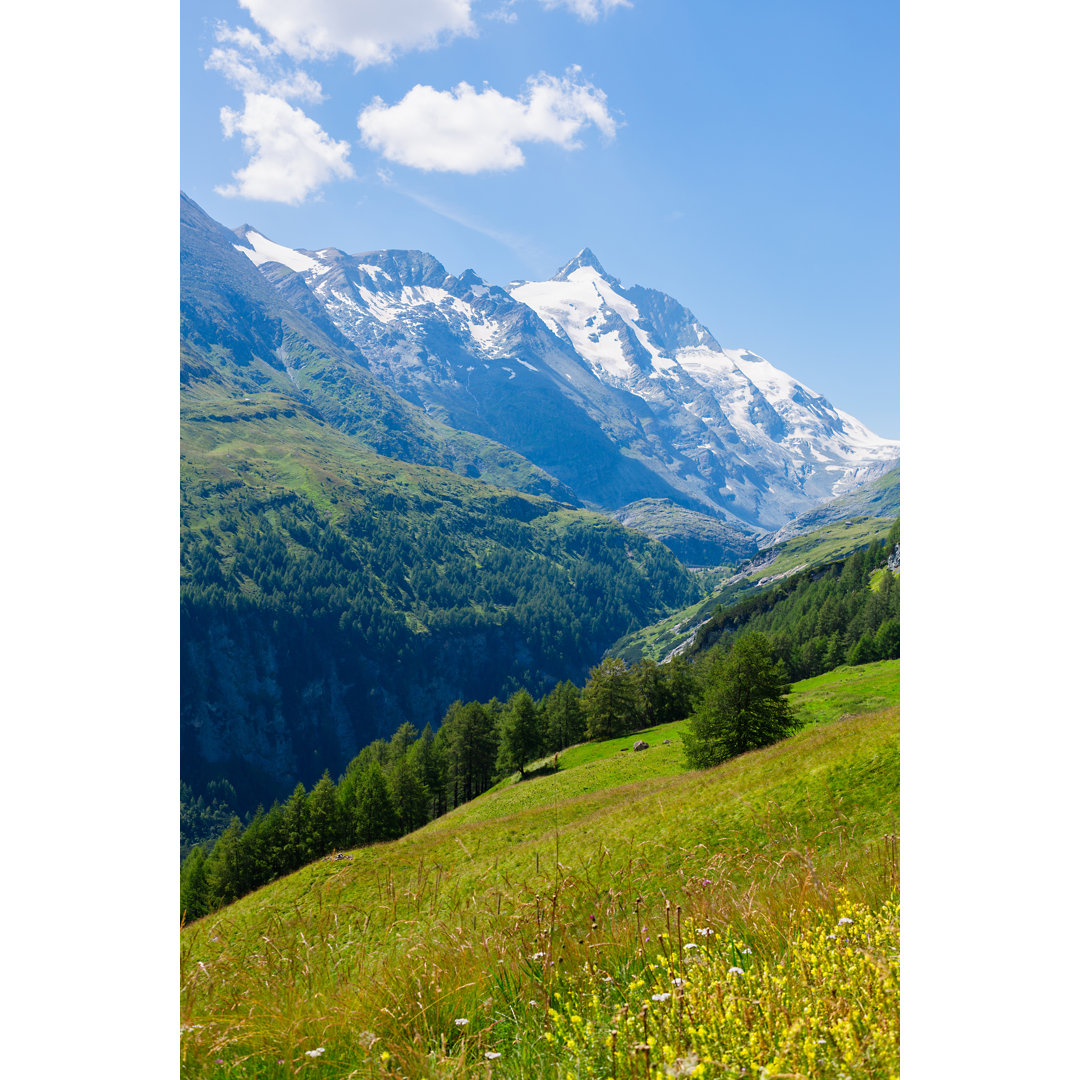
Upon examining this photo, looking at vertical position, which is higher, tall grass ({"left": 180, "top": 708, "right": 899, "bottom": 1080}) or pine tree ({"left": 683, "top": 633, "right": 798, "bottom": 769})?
tall grass ({"left": 180, "top": 708, "right": 899, "bottom": 1080})

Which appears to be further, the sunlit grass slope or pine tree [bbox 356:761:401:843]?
pine tree [bbox 356:761:401:843]

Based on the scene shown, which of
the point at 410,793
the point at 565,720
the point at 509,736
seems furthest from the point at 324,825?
the point at 565,720

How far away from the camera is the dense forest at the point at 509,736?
164ft

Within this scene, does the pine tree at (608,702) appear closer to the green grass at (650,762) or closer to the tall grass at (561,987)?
the green grass at (650,762)

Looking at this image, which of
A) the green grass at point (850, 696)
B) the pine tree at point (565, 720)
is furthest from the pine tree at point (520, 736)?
the green grass at point (850, 696)

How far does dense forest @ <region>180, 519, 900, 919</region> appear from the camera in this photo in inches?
1969

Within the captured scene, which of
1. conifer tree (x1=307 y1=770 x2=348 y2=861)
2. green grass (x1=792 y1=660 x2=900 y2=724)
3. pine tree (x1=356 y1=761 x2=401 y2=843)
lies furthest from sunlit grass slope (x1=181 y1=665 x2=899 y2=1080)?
pine tree (x1=356 y1=761 x2=401 y2=843)

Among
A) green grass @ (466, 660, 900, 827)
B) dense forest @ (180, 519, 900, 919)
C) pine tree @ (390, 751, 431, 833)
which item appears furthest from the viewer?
pine tree @ (390, 751, 431, 833)

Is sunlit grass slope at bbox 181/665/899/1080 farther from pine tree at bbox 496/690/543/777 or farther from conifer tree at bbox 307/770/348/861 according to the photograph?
pine tree at bbox 496/690/543/777

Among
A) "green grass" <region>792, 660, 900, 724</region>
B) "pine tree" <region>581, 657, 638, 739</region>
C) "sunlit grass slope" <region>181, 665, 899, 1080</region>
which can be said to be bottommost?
"pine tree" <region>581, 657, 638, 739</region>
